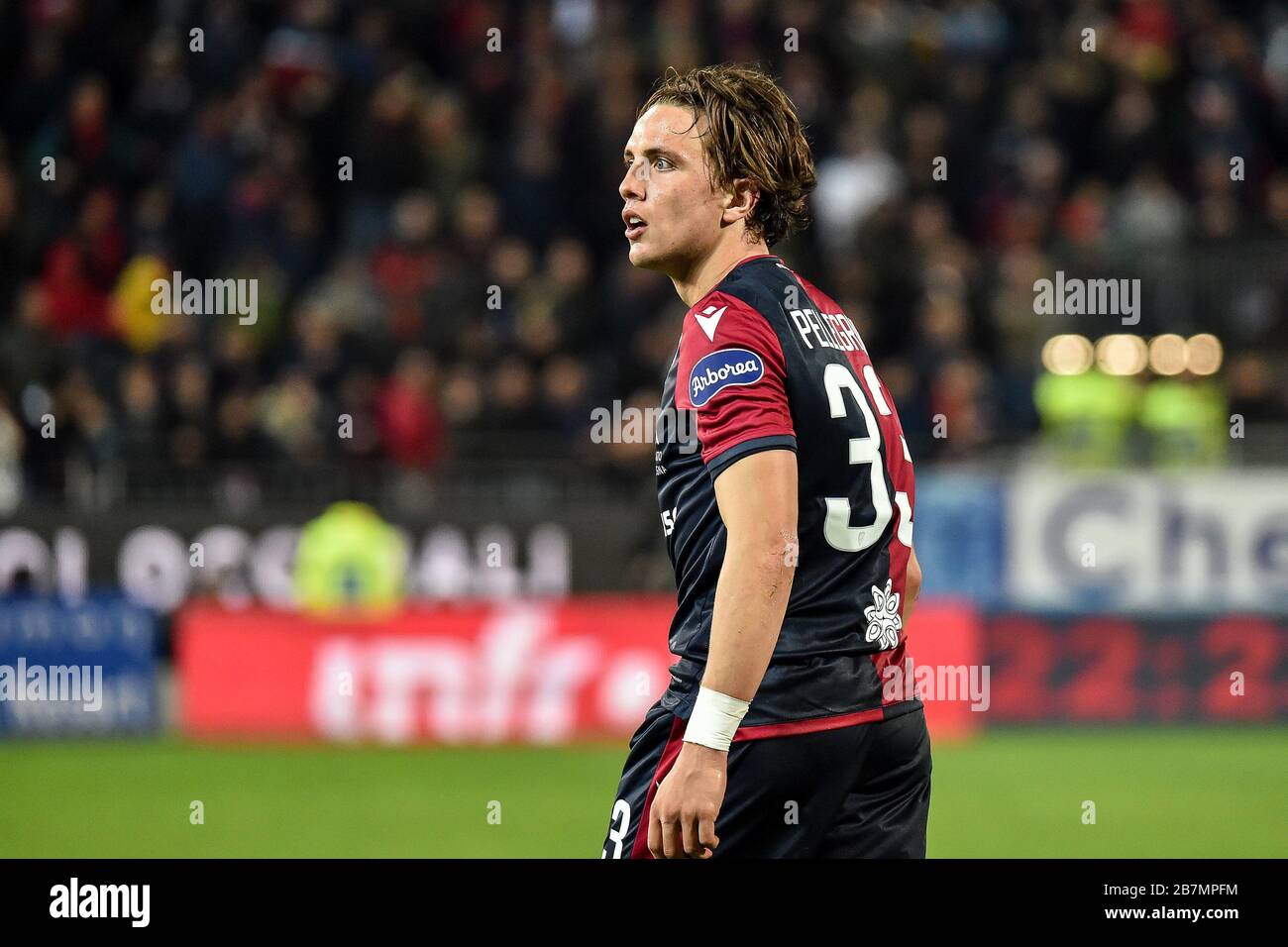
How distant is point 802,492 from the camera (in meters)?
3.84

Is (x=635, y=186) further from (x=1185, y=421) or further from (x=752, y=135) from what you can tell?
(x=1185, y=421)

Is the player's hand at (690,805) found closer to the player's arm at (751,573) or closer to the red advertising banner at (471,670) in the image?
the player's arm at (751,573)

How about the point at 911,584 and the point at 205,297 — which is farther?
the point at 205,297

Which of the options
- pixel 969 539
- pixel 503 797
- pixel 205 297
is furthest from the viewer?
pixel 205 297

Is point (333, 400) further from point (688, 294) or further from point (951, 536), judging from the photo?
point (688, 294)

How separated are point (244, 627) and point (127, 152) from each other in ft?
19.4

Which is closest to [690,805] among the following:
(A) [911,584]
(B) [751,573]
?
(B) [751,573]

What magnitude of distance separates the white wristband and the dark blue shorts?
173mm

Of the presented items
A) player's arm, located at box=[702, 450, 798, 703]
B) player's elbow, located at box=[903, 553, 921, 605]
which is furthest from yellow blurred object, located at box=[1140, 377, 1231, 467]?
player's arm, located at box=[702, 450, 798, 703]

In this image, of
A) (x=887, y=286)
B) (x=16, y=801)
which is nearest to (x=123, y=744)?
(x=16, y=801)

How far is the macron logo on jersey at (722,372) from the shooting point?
3.69 meters

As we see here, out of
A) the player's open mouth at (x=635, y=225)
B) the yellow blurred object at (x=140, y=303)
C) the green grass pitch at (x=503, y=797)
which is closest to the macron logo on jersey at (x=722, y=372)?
the player's open mouth at (x=635, y=225)
